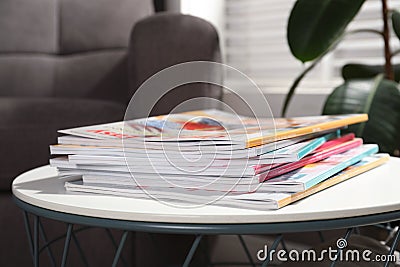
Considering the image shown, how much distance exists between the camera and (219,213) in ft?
2.04

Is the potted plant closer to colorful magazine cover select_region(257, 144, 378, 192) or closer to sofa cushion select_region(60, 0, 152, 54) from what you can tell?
colorful magazine cover select_region(257, 144, 378, 192)

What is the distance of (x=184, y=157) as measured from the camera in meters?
0.71

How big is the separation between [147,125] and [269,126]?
165mm

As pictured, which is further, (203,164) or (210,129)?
(210,129)

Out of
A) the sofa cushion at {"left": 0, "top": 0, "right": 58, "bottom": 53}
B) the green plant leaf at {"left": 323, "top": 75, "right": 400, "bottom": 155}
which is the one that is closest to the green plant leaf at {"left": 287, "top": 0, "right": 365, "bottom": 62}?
the green plant leaf at {"left": 323, "top": 75, "right": 400, "bottom": 155}

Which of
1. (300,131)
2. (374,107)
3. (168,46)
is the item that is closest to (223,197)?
(300,131)

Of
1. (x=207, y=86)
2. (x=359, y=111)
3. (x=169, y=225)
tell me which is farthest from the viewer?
(x=207, y=86)

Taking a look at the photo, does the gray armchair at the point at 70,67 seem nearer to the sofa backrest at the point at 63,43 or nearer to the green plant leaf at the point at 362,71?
the sofa backrest at the point at 63,43

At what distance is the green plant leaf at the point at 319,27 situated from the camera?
1.31 m

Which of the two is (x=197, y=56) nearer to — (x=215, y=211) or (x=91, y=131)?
(x=91, y=131)

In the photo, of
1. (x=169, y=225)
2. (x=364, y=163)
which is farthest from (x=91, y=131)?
(x=364, y=163)

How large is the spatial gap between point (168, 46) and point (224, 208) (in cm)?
97

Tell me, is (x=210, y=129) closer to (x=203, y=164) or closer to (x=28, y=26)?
(x=203, y=164)

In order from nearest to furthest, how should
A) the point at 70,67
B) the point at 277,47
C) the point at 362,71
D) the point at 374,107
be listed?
the point at 374,107 < the point at 362,71 < the point at 70,67 < the point at 277,47
